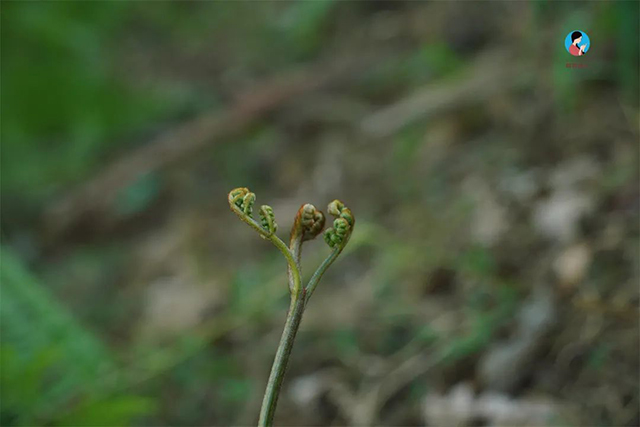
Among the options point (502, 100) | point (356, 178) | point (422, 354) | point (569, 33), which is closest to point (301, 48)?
point (356, 178)

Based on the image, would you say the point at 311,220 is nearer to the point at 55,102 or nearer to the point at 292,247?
the point at 292,247

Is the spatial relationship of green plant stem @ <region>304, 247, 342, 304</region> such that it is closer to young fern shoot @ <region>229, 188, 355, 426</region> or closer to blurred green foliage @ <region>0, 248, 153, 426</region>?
young fern shoot @ <region>229, 188, 355, 426</region>

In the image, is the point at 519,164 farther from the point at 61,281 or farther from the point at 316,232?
the point at 61,281

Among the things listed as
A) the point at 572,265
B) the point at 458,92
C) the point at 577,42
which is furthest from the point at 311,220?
the point at 458,92

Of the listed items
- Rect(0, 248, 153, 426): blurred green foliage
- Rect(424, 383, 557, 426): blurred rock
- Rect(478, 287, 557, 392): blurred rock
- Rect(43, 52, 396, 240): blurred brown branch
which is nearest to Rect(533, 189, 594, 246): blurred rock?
Rect(478, 287, 557, 392): blurred rock

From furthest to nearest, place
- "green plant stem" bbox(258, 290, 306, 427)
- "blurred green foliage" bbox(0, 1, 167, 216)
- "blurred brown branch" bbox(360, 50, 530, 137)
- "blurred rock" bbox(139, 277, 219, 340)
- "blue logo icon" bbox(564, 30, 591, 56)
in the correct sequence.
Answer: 1. "blurred green foliage" bbox(0, 1, 167, 216)
2. "blurred brown branch" bbox(360, 50, 530, 137)
3. "blurred rock" bbox(139, 277, 219, 340)
4. "blue logo icon" bbox(564, 30, 591, 56)
5. "green plant stem" bbox(258, 290, 306, 427)

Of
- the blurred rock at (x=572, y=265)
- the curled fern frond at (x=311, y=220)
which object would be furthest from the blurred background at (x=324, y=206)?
the curled fern frond at (x=311, y=220)

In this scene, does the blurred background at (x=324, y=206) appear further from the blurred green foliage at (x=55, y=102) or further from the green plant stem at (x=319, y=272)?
the green plant stem at (x=319, y=272)
